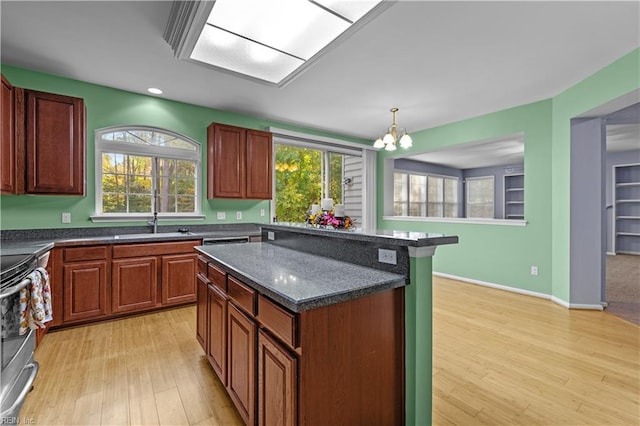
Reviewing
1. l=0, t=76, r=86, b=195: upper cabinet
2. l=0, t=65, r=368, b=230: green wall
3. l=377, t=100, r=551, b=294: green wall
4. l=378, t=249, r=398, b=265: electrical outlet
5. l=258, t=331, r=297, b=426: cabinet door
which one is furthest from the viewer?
l=377, t=100, r=551, b=294: green wall

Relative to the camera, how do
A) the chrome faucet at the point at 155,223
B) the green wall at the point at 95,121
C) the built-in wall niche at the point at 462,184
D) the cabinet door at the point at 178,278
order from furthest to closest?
1. the built-in wall niche at the point at 462,184
2. the chrome faucet at the point at 155,223
3. the cabinet door at the point at 178,278
4. the green wall at the point at 95,121

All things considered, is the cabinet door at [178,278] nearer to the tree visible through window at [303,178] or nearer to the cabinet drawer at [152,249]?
the cabinet drawer at [152,249]

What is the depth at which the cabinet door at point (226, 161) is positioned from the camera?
4.04 metres

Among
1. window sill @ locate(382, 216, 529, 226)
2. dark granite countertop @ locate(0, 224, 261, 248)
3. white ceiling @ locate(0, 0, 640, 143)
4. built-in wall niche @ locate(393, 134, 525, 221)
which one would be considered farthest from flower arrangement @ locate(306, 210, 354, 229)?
built-in wall niche @ locate(393, 134, 525, 221)

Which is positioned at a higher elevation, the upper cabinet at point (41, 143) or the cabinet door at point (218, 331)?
the upper cabinet at point (41, 143)

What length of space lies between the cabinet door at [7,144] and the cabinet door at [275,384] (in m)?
2.98

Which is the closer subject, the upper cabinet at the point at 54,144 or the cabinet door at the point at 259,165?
the upper cabinet at the point at 54,144

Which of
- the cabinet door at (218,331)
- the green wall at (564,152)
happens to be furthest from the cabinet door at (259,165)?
the green wall at (564,152)

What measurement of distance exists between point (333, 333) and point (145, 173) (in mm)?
3744

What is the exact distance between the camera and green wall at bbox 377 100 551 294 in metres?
3.93

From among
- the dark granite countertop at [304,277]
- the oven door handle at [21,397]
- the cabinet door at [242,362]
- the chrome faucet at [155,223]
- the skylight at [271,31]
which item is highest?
the skylight at [271,31]

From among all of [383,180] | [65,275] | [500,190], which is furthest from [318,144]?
[500,190]

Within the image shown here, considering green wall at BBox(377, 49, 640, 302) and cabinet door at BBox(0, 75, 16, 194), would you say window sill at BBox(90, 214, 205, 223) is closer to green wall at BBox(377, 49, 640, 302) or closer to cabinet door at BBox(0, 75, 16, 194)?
cabinet door at BBox(0, 75, 16, 194)

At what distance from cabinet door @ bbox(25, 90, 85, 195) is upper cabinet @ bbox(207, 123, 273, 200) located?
56.1 inches
